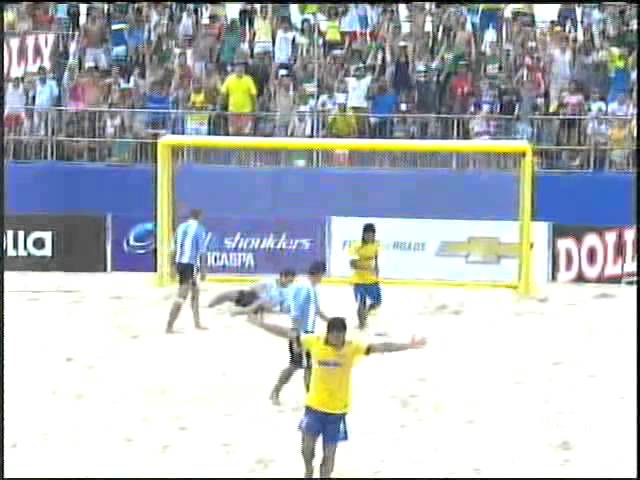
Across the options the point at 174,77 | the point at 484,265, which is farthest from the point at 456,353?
the point at 174,77

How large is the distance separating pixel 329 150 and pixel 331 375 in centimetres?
781

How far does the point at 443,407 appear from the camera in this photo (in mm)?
10031

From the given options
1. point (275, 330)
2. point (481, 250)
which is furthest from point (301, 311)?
point (481, 250)

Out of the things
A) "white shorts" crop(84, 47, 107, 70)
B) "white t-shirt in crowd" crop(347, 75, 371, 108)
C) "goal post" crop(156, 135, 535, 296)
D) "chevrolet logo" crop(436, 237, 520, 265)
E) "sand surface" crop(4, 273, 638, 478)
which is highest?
"white shorts" crop(84, 47, 107, 70)

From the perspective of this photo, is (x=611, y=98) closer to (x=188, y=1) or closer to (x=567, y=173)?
(x=567, y=173)

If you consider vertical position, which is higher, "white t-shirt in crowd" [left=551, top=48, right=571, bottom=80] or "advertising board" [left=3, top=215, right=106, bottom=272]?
"white t-shirt in crowd" [left=551, top=48, right=571, bottom=80]

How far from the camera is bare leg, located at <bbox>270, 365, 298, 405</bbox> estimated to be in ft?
32.1

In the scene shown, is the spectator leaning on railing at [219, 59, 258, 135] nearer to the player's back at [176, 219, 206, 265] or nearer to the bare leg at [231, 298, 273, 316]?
the player's back at [176, 219, 206, 265]

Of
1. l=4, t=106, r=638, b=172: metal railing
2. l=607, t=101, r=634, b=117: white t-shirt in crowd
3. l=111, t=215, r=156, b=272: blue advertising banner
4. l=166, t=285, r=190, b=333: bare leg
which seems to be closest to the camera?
l=166, t=285, r=190, b=333: bare leg

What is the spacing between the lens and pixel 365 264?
1270 centimetres

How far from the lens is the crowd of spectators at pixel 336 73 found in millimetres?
15844

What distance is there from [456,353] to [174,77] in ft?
21.0

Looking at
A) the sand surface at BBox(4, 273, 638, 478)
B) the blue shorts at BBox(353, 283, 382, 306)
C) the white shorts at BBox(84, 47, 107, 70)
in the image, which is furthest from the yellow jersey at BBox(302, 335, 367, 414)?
the white shorts at BBox(84, 47, 107, 70)

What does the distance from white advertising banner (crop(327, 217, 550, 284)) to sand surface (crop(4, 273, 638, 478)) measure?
30 centimetres
